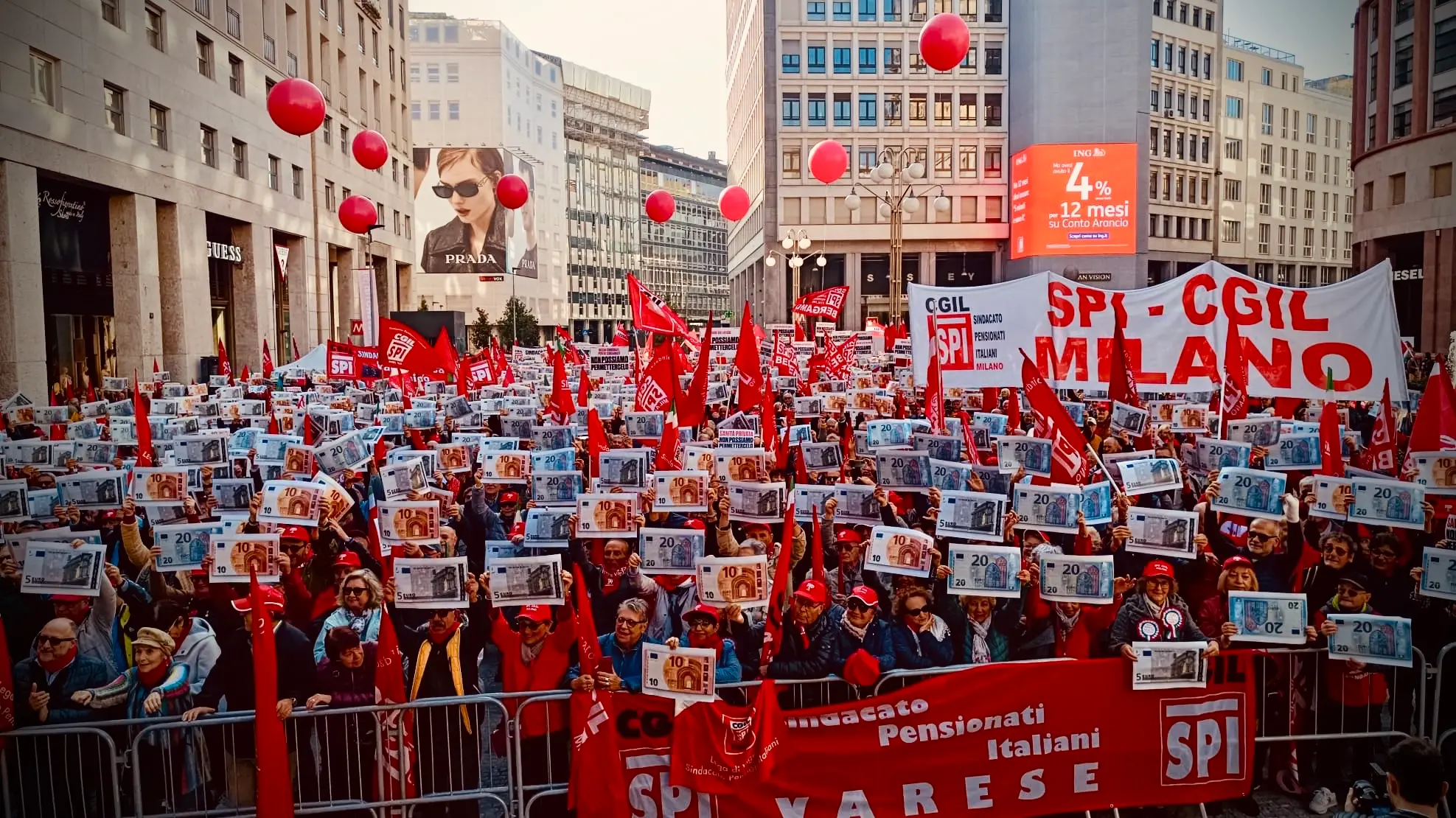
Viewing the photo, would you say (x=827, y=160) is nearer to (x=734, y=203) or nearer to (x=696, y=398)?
(x=734, y=203)

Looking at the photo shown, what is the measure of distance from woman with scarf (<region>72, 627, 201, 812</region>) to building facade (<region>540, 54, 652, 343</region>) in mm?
93650

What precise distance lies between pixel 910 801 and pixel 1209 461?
17.7 feet

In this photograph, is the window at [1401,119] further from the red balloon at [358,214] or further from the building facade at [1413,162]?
the red balloon at [358,214]

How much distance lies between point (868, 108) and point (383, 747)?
205 ft

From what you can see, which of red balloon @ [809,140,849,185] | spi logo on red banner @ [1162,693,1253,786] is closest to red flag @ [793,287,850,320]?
red balloon @ [809,140,849,185]

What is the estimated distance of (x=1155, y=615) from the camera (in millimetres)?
6176

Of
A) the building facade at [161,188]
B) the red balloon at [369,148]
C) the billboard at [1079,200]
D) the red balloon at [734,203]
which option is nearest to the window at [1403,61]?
the billboard at [1079,200]

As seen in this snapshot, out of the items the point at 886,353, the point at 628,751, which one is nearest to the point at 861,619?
the point at 628,751

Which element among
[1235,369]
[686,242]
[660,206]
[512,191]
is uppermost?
[686,242]

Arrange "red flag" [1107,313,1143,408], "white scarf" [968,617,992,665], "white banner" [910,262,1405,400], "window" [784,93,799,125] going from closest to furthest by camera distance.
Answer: "white scarf" [968,617,992,665], "white banner" [910,262,1405,400], "red flag" [1107,313,1143,408], "window" [784,93,799,125]

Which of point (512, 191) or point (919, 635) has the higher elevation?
point (512, 191)

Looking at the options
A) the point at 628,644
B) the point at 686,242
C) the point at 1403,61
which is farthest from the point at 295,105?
the point at 686,242

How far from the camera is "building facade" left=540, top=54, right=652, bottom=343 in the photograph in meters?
106

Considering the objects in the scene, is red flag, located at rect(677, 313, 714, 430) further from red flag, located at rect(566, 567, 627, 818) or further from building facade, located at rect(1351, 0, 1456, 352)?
building facade, located at rect(1351, 0, 1456, 352)
